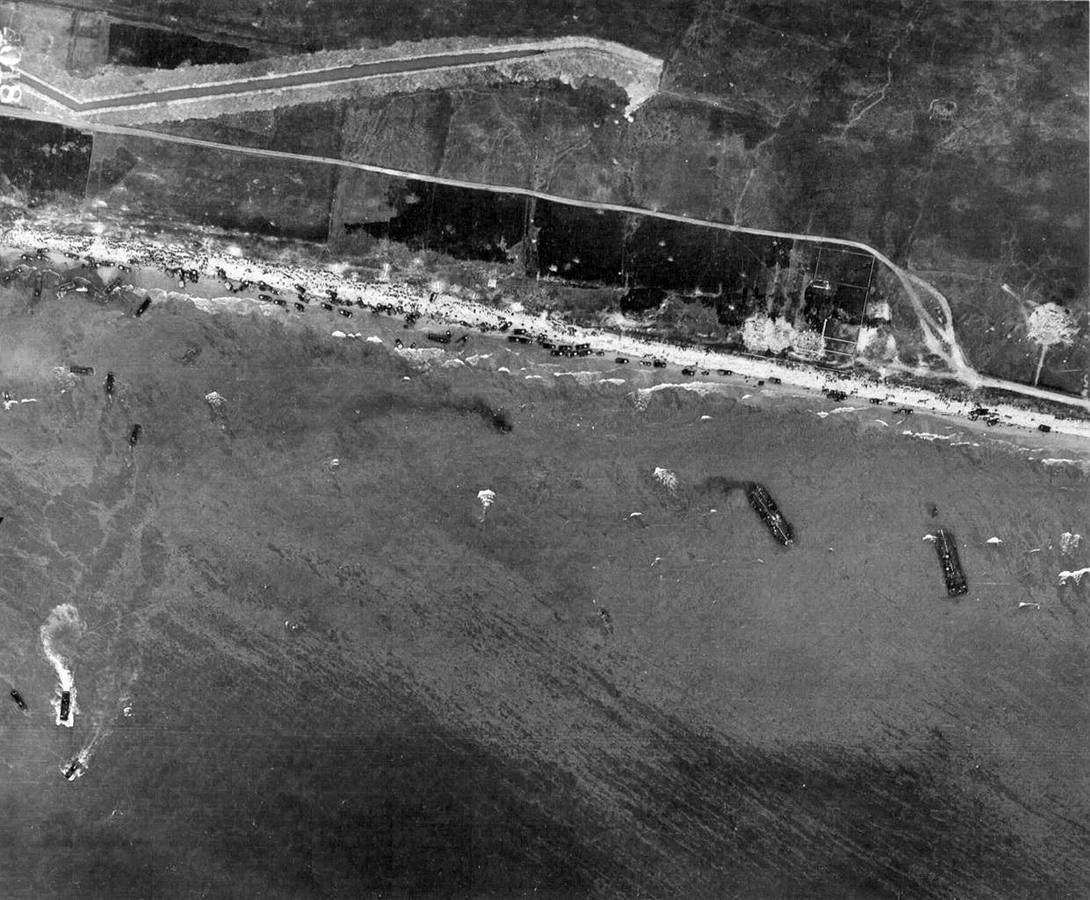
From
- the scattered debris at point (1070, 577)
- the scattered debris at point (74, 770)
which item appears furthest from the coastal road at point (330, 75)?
the scattered debris at point (1070, 577)

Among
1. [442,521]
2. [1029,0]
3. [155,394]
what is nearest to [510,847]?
[442,521]

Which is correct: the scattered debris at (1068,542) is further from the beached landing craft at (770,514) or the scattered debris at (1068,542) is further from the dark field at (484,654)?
the beached landing craft at (770,514)

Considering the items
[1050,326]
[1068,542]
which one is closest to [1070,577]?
[1068,542]

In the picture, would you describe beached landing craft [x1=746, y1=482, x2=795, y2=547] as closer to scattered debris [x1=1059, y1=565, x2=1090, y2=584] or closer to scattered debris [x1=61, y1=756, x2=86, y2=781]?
scattered debris [x1=1059, y1=565, x2=1090, y2=584]

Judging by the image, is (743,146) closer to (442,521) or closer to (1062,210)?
(1062,210)

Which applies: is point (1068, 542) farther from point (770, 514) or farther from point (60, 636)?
point (60, 636)
